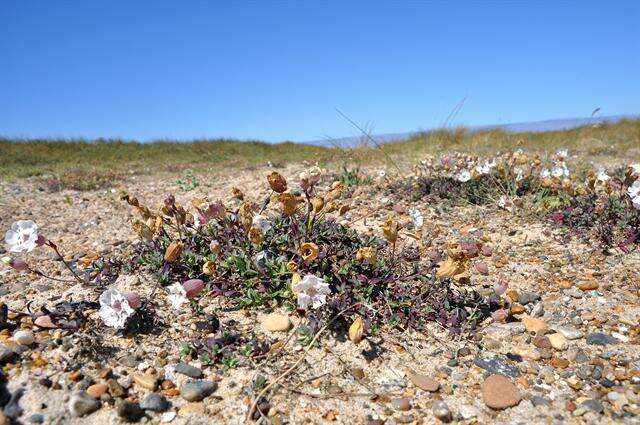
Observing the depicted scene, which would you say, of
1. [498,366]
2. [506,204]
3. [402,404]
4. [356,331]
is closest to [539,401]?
[498,366]

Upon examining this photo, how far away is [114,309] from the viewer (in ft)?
7.43

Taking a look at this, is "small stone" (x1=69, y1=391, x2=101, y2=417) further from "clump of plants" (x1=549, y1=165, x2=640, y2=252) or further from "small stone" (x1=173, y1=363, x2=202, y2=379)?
"clump of plants" (x1=549, y1=165, x2=640, y2=252)

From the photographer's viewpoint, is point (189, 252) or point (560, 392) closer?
point (560, 392)

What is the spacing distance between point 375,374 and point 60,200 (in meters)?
4.63

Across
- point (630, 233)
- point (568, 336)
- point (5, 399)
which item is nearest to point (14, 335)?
point (5, 399)

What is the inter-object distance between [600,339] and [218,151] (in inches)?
566

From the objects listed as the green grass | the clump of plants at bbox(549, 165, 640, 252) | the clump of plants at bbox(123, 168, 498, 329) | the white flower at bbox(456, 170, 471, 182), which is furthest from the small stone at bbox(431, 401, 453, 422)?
the green grass

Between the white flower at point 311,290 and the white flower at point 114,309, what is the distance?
77cm

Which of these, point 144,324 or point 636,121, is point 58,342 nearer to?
point 144,324

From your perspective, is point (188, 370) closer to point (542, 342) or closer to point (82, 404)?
point (82, 404)

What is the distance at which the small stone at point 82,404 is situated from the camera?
1.82 metres

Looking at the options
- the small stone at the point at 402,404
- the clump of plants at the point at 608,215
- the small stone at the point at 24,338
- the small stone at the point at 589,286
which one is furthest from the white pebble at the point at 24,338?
the clump of plants at the point at 608,215

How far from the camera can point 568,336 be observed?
241 cm

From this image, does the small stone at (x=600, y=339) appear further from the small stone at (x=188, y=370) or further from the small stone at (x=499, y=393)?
the small stone at (x=188, y=370)
